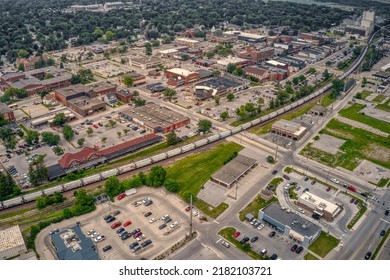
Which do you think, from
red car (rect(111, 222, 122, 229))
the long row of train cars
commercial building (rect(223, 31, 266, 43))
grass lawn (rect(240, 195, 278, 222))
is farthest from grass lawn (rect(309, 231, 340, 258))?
commercial building (rect(223, 31, 266, 43))

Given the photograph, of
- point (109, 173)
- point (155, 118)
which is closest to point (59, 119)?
point (155, 118)

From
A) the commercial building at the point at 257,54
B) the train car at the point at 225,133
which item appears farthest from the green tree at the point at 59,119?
the commercial building at the point at 257,54

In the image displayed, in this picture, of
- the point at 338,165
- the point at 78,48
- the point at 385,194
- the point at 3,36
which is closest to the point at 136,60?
the point at 78,48

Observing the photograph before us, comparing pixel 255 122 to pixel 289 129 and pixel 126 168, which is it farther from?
pixel 126 168

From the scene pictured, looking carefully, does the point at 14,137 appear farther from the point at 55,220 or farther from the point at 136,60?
the point at 136,60

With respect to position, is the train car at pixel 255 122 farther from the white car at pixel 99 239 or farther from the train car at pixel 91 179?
the white car at pixel 99 239

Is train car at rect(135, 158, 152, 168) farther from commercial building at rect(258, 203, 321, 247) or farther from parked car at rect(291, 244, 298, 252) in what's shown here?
parked car at rect(291, 244, 298, 252)
